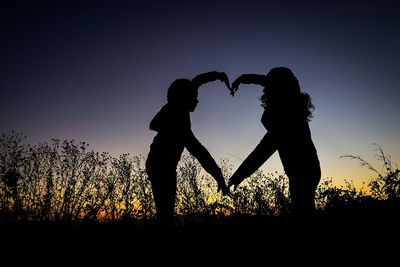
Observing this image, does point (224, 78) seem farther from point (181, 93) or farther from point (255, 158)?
point (255, 158)

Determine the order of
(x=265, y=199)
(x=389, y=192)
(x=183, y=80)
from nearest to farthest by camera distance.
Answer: (x=183, y=80) < (x=389, y=192) < (x=265, y=199)

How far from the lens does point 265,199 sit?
9.03m

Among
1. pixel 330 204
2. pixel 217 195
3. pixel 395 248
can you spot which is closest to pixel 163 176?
pixel 395 248

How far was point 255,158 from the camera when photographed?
3980 mm

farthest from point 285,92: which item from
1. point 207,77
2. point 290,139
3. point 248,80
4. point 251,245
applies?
point 251,245

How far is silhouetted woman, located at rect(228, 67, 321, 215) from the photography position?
3.20 meters

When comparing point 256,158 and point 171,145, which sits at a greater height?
point 171,145

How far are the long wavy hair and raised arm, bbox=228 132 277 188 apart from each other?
47cm

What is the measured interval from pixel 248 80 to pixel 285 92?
935 millimetres

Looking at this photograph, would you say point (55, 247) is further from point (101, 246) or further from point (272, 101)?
point (272, 101)

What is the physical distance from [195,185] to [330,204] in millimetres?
5342

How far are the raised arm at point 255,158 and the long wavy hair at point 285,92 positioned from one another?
471mm

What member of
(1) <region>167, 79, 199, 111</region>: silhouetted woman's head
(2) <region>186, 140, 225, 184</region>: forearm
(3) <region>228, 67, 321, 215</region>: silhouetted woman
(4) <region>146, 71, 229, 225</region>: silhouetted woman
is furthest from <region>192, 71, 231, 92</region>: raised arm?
(2) <region>186, 140, 225, 184</region>: forearm

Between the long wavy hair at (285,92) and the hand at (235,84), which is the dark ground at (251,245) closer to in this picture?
the long wavy hair at (285,92)
